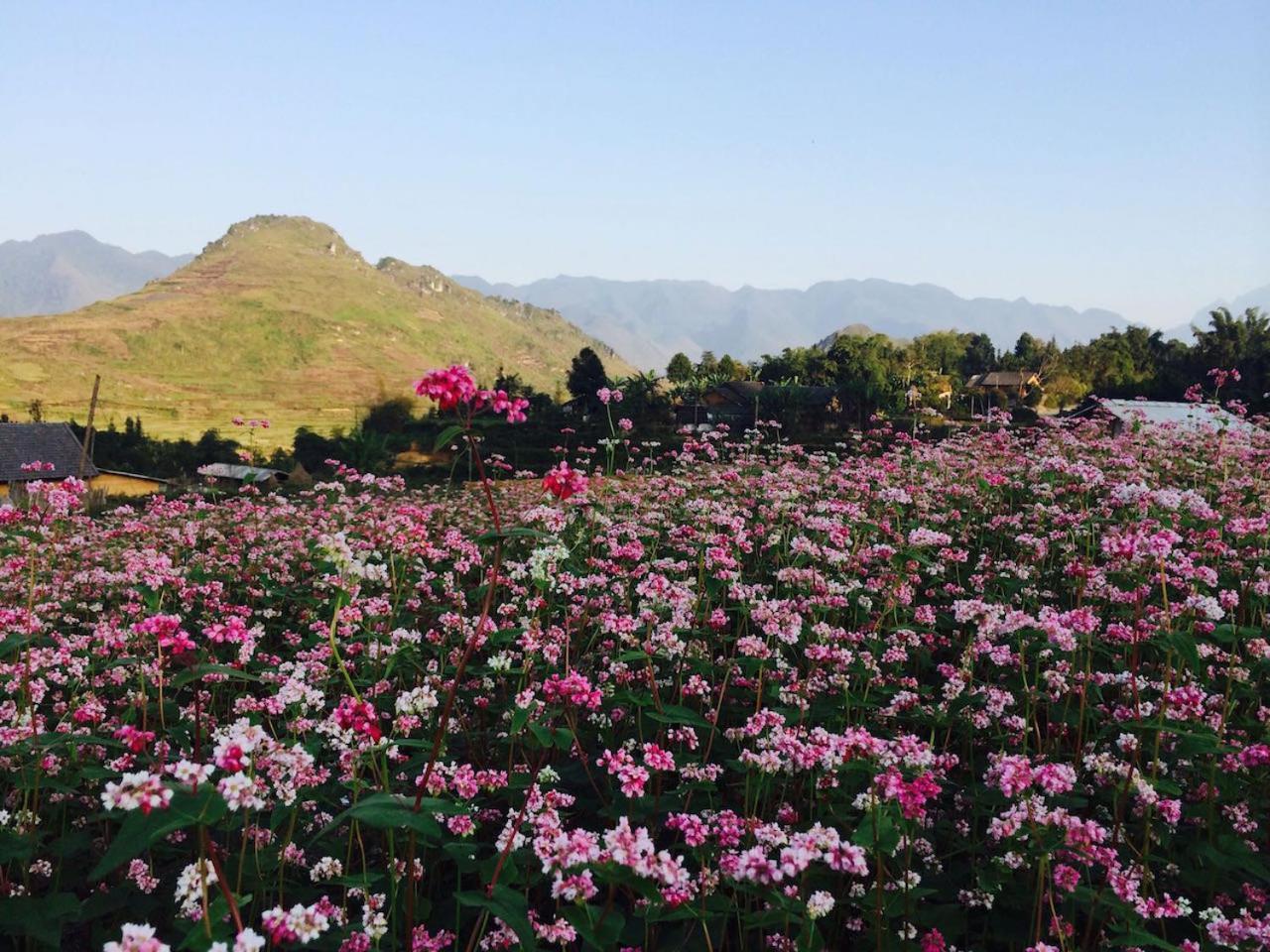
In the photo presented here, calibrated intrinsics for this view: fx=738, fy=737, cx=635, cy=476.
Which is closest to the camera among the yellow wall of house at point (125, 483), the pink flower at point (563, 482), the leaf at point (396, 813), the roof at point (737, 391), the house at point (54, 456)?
the leaf at point (396, 813)

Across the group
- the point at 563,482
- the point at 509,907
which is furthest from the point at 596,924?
the point at 563,482

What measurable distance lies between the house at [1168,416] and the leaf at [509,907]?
49.0ft

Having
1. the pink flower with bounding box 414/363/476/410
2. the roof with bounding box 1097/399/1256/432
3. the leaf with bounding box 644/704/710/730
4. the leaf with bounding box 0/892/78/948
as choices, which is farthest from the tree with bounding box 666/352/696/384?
the leaf with bounding box 0/892/78/948

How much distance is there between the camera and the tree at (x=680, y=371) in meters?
102

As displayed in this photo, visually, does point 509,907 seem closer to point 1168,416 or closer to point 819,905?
point 819,905

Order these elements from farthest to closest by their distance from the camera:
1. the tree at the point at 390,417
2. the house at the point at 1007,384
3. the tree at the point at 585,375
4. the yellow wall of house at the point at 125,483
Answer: the tree at the point at 390,417 < the house at the point at 1007,384 < the tree at the point at 585,375 < the yellow wall of house at the point at 125,483

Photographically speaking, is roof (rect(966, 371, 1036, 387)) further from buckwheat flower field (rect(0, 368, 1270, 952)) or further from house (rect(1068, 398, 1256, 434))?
buckwheat flower field (rect(0, 368, 1270, 952))

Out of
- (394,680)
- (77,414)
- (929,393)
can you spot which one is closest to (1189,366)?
(929,393)

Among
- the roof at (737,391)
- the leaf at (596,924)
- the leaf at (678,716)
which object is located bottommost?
the leaf at (596,924)

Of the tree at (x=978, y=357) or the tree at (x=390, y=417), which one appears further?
the tree at (x=978, y=357)

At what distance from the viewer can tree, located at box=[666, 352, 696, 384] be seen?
101938mm

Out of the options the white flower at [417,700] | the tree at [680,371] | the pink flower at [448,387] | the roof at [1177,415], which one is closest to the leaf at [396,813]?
the white flower at [417,700]

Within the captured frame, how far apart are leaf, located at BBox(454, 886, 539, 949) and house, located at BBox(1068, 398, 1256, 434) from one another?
588 inches

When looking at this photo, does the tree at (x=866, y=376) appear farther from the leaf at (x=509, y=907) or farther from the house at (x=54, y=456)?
the house at (x=54, y=456)
